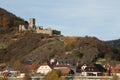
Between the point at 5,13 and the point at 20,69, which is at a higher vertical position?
the point at 5,13

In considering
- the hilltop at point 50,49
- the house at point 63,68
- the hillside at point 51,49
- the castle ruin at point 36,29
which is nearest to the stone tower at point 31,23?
the castle ruin at point 36,29

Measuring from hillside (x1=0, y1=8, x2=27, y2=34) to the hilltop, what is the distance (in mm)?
10536

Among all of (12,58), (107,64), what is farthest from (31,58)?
(107,64)

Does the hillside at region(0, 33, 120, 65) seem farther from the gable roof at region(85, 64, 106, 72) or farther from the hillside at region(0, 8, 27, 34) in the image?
the hillside at region(0, 8, 27, 34)

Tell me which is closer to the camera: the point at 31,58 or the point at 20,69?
the point at 20,69

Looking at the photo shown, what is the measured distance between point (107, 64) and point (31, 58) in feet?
52.6

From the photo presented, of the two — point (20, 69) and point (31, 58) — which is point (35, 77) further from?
point (31, 58)

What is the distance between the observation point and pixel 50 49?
110 metres

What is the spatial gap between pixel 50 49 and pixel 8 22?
46.1 m

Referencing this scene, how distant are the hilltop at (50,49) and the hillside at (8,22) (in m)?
10.5

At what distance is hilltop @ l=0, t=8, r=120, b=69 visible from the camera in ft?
339

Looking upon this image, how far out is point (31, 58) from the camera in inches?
4215

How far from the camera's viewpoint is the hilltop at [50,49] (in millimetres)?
103375

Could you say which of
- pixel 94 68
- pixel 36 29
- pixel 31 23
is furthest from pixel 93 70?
pixel 31 23
